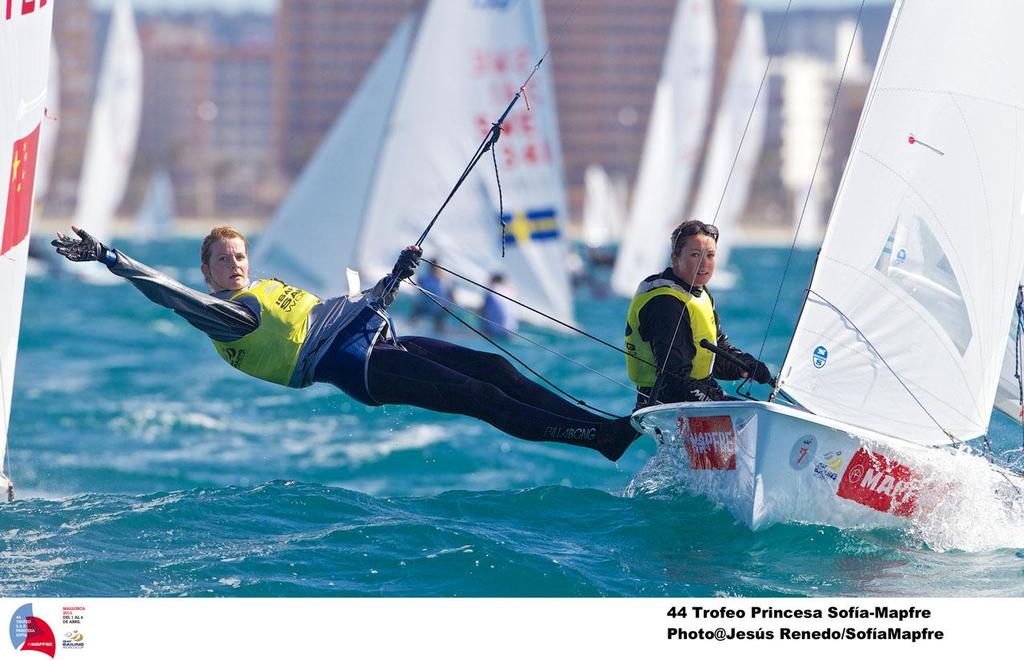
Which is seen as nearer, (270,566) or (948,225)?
(270,566)

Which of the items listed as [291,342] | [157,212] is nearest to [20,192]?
[291,342]

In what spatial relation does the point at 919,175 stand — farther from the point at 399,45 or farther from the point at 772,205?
the point at 772,205

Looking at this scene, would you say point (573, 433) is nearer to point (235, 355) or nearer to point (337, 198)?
point (235, 355)

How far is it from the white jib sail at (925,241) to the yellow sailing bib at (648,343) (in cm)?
31

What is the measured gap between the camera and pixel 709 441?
4.23 meters

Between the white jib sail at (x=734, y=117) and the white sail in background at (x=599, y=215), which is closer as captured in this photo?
the white jib sail at (x=734, y=117)

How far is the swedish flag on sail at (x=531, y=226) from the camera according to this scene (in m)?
12.3

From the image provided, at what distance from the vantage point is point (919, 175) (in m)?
4.49

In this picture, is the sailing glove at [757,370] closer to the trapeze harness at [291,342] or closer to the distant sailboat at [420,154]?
the trapeze harness at [291,342]

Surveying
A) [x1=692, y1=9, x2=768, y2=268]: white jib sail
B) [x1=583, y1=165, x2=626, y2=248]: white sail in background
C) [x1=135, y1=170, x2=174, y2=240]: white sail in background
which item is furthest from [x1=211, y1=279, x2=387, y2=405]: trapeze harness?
[x1=135, y1=170, x2=174, y2=240]: white sail in background

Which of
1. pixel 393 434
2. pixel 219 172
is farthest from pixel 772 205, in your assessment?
pixel 393 434

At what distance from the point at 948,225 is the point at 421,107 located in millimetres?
7454
